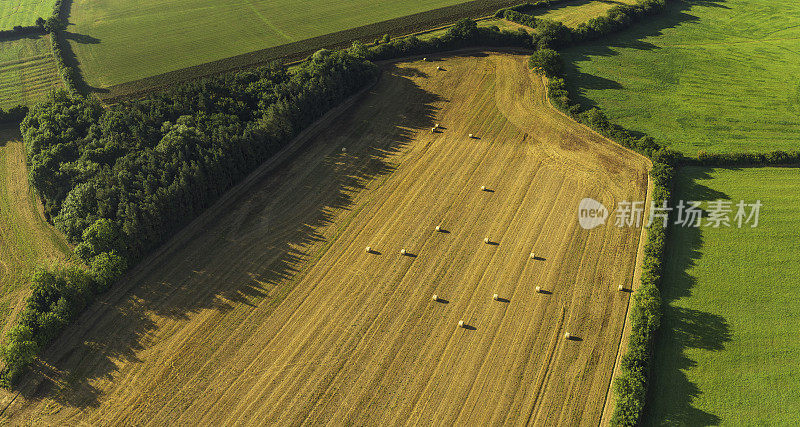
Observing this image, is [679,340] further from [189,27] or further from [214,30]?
[189,27]

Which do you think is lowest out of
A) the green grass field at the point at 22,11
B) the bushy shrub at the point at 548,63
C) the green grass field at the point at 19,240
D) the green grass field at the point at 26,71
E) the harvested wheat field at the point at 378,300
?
the harvested wheat field at the point at 378,300

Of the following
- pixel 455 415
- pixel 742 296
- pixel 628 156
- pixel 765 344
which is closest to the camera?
pixel 455 415

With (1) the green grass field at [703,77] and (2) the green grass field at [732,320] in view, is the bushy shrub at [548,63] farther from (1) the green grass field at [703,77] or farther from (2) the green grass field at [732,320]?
(2) the green grass field at [732,320]

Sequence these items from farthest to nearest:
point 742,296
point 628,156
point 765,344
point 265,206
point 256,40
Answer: point 256,40
point 628,156
point 265,206
point 742,296
point 765,344

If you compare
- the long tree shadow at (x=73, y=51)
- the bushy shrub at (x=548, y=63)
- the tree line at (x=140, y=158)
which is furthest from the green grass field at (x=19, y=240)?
the bushy shrub at (x=548, y=63)

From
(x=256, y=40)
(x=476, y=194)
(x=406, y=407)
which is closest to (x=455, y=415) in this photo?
(x=406, y=407)

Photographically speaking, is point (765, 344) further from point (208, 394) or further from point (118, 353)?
point (118, 353)

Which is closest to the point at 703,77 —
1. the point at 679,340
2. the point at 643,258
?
the point at 643,258
